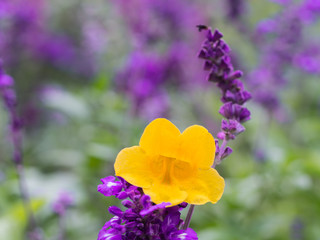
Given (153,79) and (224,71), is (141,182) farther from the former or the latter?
(153,79)

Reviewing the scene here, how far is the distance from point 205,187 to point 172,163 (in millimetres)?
87

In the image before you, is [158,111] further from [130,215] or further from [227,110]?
[130,215]

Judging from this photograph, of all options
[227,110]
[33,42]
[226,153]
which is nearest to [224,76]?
[227,110]

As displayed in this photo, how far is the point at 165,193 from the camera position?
0.76 m


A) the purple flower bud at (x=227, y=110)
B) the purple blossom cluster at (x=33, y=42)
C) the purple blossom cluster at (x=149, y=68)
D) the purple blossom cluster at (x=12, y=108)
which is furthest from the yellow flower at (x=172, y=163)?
the purple blossom cluster at (x=33, y=42)

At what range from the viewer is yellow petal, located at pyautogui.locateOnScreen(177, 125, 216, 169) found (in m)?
0.77

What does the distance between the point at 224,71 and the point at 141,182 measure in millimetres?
→ 302

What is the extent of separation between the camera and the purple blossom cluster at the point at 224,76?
0.88 m

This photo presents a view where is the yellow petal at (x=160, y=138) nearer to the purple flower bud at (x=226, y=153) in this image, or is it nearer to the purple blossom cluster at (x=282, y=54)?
the purple flower bud at (x=226, y=153)

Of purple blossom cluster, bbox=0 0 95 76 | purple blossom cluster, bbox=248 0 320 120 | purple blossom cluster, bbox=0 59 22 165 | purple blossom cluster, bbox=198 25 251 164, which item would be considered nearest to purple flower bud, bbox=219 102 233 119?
purple blossom cluster, bbox=198 25 251 164

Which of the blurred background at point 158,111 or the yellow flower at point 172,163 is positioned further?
the blurred background at point 158,111

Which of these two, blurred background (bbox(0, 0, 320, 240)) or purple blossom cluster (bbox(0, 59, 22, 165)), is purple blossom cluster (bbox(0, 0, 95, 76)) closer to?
blurred background (bbox(0, 0, 320, 240))

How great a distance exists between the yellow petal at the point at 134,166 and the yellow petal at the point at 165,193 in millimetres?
17

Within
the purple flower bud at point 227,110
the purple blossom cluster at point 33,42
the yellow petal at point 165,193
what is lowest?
the yellow petal at point 165,193
